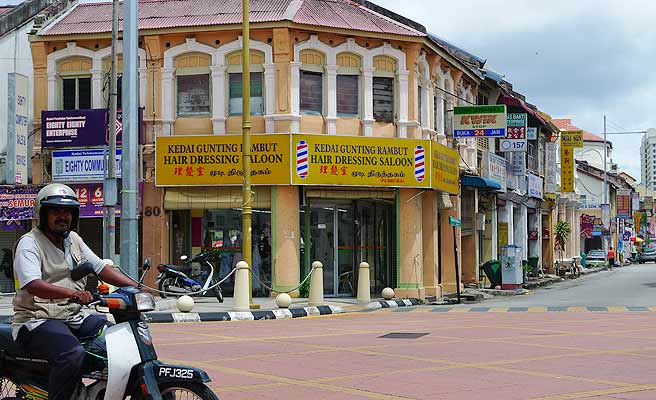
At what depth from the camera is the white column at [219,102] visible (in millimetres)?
26625

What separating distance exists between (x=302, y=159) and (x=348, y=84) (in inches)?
114

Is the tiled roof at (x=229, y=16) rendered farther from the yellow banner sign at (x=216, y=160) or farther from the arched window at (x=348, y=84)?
the yellow banner sign at (x=216, y=160)

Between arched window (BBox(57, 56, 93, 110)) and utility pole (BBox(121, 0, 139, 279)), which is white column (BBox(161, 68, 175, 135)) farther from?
utility pole (BBox(121, 0, 139, 279))

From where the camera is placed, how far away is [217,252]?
27.0 meters

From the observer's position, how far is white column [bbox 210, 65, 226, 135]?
26.6 m

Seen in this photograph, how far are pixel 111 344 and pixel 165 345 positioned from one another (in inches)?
324

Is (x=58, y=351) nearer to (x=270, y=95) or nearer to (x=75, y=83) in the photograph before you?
(x=270, y=95)

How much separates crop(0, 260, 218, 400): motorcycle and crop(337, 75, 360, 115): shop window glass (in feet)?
71.0

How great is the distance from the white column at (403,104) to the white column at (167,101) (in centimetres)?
650

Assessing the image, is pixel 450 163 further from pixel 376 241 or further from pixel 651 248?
pixel 651 248

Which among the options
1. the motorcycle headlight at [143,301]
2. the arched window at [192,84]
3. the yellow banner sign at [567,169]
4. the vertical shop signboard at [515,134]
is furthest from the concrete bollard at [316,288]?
the yellow banner sign at [567,169]

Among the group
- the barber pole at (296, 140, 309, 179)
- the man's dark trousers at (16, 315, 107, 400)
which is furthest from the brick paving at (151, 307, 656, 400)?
the barber pole at (296, 140, 309, 179)

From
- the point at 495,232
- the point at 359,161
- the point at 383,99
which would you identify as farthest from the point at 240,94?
the point at 495,232

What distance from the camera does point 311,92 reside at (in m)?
26.9
